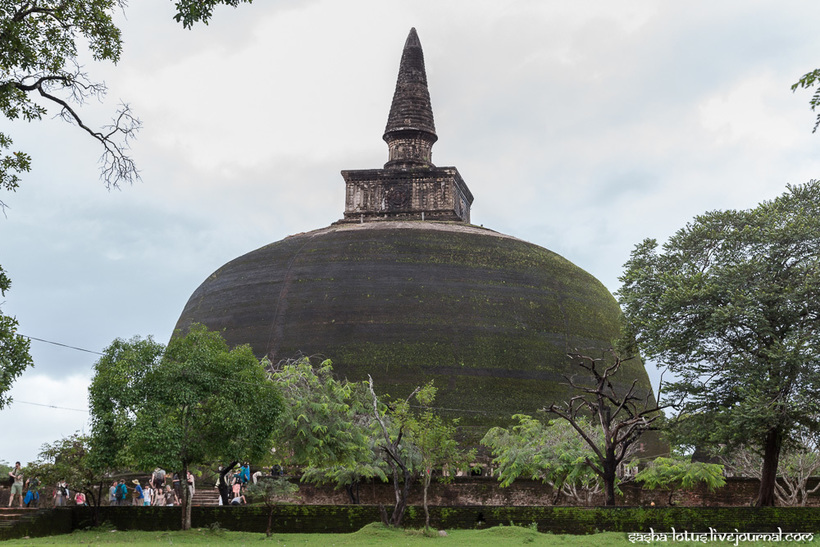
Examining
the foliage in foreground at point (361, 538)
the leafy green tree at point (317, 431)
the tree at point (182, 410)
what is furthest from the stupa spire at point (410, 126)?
the foliage in foreground at point (361, 538)

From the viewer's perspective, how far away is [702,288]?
872 inches

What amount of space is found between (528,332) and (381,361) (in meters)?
6.17

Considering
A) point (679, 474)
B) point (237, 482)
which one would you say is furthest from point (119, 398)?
point (679, 474)

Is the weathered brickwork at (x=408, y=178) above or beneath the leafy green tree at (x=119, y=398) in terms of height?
above

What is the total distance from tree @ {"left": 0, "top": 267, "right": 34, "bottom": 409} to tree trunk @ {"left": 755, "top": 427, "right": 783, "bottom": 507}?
16.7 meters

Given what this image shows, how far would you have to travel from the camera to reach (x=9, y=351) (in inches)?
551

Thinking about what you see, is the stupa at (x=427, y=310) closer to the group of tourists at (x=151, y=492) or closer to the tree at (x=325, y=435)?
the tree at (x=325, y=435)

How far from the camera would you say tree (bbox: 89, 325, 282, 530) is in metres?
19.3

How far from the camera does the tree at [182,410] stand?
63.3ft

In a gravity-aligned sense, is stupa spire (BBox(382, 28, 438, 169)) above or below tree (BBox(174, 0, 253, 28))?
above

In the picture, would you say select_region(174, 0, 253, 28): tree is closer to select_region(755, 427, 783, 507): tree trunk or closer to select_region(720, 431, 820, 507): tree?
select_region(755, 427, 783, 507): tree trunk

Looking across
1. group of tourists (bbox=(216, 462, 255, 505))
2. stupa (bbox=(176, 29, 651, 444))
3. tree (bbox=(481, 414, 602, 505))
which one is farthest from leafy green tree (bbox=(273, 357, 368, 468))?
stupa (bbox=(176, 29, 651, 444))

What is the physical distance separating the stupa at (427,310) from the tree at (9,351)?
1996 cm

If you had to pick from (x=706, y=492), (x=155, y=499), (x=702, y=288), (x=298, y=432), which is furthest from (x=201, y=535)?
(x=706, y=492)
